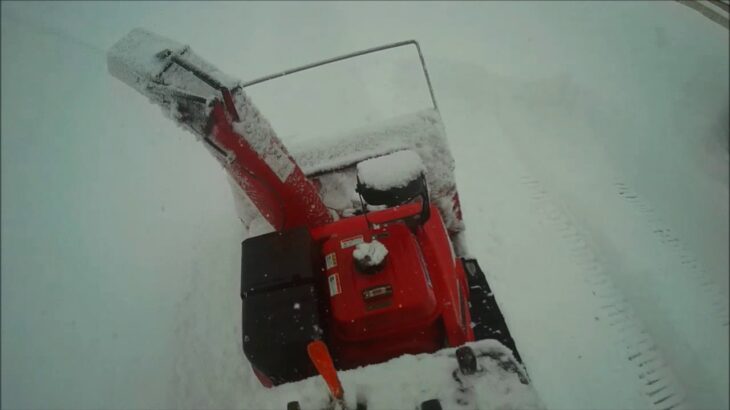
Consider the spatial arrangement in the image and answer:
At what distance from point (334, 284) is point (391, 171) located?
1.82ft

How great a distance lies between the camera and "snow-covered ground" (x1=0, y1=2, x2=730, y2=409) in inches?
105

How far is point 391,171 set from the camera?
6.19ft

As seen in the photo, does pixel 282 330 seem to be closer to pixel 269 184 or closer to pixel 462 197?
pixel 269 184

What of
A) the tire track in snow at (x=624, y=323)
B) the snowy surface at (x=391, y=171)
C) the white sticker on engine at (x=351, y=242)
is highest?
the snowy surface at (x=391, y=171)

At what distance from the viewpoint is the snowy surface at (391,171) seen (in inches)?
72.9

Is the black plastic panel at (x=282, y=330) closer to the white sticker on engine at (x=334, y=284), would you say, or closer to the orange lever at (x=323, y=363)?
the white sticker on engine at (x=334, y=284)

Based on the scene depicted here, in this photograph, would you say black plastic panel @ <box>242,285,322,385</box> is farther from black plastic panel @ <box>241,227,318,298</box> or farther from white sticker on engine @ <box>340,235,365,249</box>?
white sticker on engine @ <box>340,235,365,249</box>

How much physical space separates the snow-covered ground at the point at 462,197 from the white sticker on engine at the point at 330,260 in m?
0.49

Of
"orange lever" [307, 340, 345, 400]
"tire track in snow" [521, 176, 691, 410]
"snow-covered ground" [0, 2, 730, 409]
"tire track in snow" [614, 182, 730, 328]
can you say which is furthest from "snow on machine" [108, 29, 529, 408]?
"tire track in snow" [614, 182, 730, 328]

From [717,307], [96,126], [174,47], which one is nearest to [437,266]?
[174,47]

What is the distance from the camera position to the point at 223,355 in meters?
2.68

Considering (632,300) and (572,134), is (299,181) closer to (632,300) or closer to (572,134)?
(632,300)

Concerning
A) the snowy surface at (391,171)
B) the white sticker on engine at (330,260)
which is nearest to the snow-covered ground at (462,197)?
the white sticker on engine at (330,260)

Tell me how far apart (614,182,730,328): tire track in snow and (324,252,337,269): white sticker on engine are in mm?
2678
